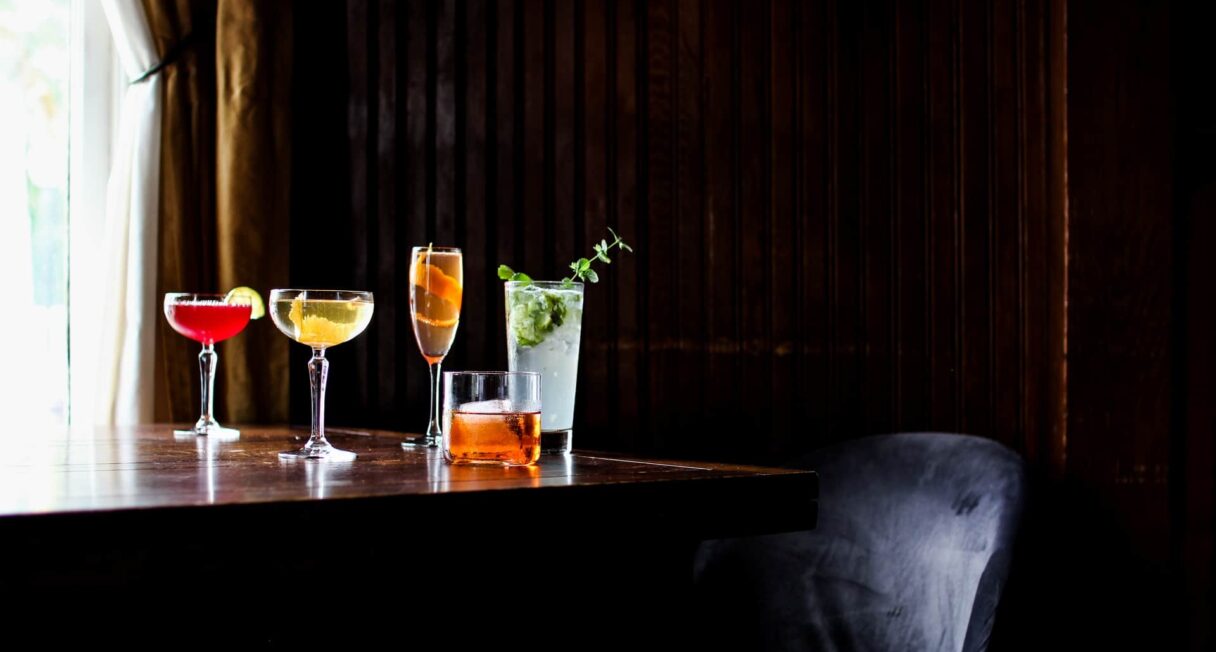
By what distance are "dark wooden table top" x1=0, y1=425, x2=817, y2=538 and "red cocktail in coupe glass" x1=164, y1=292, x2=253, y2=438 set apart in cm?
32

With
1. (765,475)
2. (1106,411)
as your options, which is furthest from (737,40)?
(765,475)

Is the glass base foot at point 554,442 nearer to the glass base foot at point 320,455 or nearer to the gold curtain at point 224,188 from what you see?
the glass base foot at point 320,455

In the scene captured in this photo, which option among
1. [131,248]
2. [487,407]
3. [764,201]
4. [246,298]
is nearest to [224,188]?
[131,248]

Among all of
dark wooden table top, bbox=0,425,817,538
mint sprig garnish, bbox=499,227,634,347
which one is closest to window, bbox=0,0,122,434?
dark wooden table top, bbox=0,425,817,538

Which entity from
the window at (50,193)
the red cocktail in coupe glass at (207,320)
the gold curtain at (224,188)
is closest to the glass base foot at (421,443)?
the red cocktail in coupe glass at (207,320)

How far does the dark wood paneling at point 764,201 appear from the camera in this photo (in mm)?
1880

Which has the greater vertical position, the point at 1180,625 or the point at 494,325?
the point at 494,325

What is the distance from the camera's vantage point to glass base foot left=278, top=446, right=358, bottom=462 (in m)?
1.28

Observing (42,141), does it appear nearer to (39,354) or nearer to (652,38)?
(39,354)

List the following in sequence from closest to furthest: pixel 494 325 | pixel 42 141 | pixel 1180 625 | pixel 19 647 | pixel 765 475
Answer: pixel 19 647 → pixel 765 475 → pixel 1180 625 → pixel 494 325 → pixel 42 141

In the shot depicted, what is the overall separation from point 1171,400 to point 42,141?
2.59 m

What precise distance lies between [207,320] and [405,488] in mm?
927

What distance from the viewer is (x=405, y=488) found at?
0.94 m

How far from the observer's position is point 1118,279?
5.71 feet
